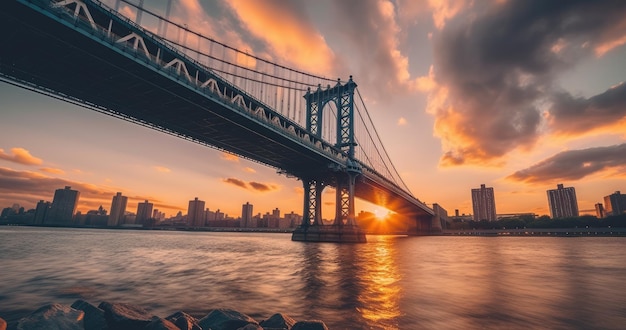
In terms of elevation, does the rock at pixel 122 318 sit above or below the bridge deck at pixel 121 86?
below

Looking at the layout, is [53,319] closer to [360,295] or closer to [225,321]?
[225,321]

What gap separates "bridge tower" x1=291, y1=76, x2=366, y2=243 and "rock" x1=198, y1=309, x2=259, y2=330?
133 feet

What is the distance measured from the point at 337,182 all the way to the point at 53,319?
47394 millimetres

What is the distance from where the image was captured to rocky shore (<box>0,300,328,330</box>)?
4.93 m

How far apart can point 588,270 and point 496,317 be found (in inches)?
610

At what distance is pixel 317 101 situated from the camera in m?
62.9

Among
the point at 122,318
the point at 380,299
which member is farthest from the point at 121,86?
the point at 380,299

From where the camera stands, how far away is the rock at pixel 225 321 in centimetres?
579

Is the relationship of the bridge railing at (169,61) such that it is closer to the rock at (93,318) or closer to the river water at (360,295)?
the river water at (360,295)

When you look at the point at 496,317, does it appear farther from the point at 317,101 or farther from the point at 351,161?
the point at 317,101

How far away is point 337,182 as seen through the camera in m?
51.6

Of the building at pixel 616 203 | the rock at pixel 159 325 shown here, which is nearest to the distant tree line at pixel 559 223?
the building at pixel 616 203

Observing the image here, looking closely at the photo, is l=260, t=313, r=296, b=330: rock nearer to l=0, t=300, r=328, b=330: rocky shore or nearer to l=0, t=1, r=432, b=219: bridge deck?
l=0, t=300, r=328, b=330: rocky shore

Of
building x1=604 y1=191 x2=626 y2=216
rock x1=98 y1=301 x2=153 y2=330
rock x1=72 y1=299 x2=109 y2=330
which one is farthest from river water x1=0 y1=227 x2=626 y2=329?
building x1=604 y1=191 x2=626 y2=216
